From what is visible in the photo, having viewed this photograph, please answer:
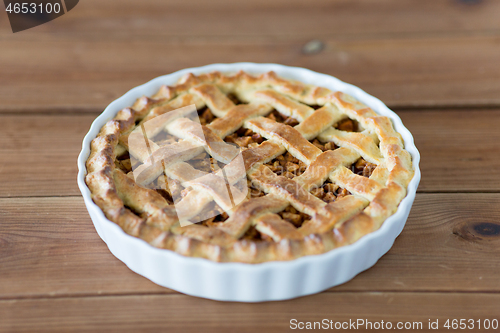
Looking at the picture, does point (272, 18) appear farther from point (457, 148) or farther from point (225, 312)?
point (225, 312)

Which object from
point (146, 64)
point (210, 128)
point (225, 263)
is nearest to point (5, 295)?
point (225, 263)

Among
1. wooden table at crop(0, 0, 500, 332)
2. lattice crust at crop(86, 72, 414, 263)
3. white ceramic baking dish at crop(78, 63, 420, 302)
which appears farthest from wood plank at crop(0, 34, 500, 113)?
white ceramic baking dish at crop(78, 63, 420, 302)

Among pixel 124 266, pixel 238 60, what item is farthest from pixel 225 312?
pixel 238 60

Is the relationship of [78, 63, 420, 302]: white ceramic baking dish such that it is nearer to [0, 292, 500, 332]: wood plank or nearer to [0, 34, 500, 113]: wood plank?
[0, 292, 500, 332]: wood plank

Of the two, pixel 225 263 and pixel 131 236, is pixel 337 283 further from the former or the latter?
pixel 131 236

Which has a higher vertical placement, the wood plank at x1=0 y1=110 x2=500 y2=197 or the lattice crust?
the lattice crust

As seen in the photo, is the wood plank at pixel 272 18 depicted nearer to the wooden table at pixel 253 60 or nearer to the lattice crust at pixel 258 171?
the wooden table at pixel 253 60
